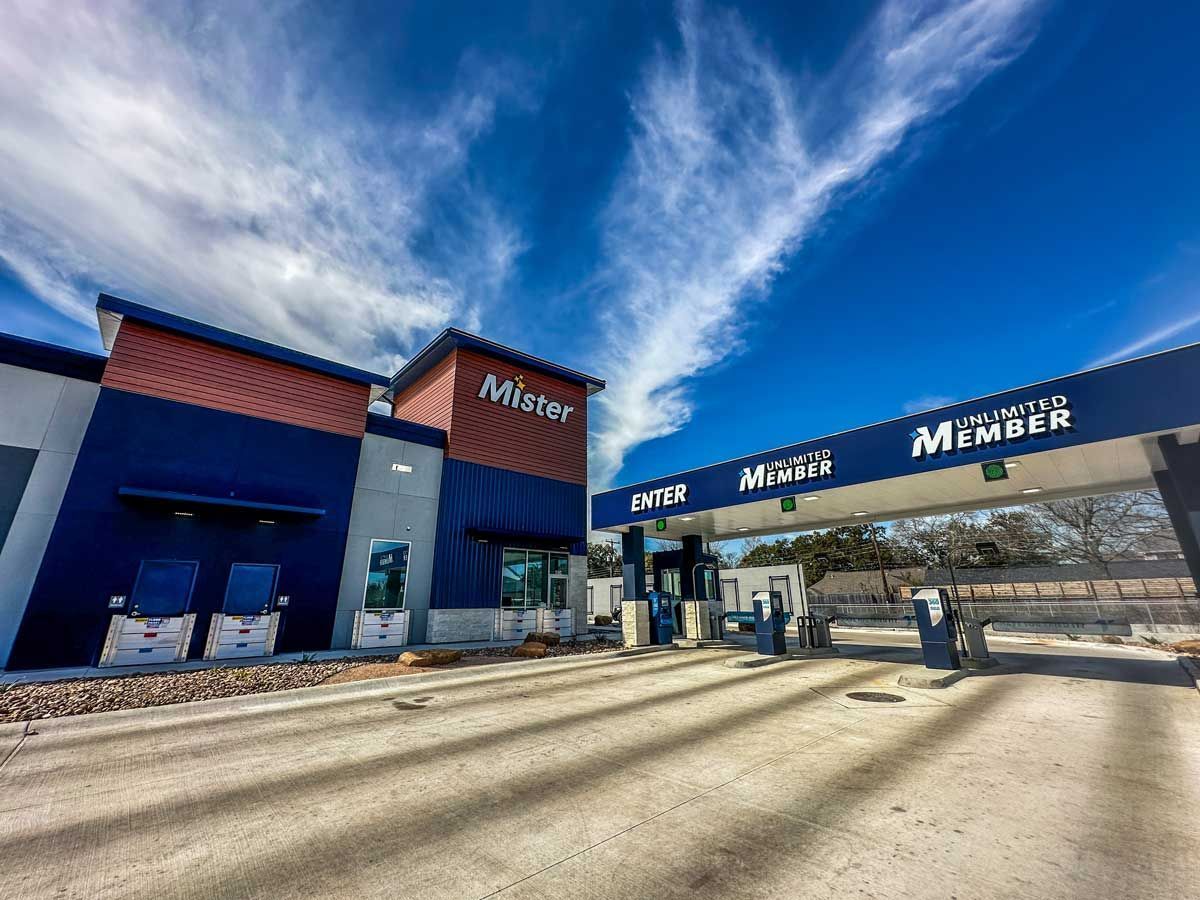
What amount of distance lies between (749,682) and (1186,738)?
6.33m

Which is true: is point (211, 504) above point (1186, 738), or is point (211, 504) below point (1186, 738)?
above

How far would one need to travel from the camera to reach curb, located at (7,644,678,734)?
286 inches

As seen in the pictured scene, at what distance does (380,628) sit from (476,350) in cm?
1183

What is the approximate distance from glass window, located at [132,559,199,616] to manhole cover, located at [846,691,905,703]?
55.9 ft

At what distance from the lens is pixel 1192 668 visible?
11.0 m

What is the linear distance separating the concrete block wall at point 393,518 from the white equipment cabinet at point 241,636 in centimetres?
203

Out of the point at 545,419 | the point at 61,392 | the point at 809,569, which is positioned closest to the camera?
the point at 61,392

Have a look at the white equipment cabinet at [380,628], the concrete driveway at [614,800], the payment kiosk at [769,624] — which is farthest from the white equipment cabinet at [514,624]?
the concrete driveway at [614,800]

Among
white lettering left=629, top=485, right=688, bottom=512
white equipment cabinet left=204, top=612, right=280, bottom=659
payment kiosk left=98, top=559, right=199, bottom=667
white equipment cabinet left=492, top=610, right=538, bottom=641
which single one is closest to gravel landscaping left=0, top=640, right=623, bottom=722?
white equipment cabinet left=204, top=612, right=280, bottom=659

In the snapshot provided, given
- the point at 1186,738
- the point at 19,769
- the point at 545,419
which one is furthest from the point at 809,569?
the point at 19,769

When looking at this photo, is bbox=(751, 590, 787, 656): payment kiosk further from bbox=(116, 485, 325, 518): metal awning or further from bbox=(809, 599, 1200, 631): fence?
bbox=(116, 485, 325, 518): metal awning

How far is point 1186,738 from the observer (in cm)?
609

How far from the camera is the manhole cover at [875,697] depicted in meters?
8.55

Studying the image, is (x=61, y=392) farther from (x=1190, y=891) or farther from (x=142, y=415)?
(x=1190, y=891)
